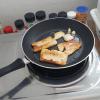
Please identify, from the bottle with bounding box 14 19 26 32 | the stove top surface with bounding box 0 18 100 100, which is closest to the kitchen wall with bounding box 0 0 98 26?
the bottle with bounding box 14 19 26 32

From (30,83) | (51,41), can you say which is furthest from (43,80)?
(51,41)

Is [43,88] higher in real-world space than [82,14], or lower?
lower

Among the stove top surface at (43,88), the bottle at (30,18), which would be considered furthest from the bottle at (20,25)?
the stove top surface at (43,88)

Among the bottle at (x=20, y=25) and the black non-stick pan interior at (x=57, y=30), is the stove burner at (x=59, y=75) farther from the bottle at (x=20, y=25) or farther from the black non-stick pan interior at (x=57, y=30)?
the bottle at (x=20, y=25)

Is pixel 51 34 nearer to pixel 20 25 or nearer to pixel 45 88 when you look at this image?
pixel 20 25

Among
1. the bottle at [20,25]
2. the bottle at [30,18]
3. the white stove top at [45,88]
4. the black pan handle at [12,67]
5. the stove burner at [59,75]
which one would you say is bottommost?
the white stove top at [45,88]

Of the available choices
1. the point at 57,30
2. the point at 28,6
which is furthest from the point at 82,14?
the point at 28,6

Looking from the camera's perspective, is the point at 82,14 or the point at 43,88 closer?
the point at 43,88
